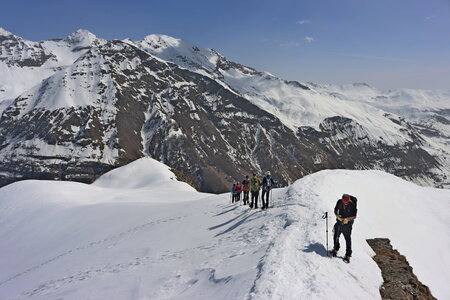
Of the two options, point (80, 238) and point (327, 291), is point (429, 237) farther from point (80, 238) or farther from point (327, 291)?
point (80, 238)

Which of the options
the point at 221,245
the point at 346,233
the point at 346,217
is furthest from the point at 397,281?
the point at 221,245

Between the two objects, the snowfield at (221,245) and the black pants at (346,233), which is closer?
the snowfield at (221,245)

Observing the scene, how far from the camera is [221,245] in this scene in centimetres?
2103

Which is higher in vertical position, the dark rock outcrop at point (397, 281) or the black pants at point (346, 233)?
the black pants at point (346, 233)

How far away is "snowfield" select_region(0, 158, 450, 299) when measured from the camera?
15148 mm

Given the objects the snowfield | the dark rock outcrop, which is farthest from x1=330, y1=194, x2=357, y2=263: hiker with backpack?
the dark rock outcrop

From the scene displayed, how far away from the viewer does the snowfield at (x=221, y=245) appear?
49.7ft

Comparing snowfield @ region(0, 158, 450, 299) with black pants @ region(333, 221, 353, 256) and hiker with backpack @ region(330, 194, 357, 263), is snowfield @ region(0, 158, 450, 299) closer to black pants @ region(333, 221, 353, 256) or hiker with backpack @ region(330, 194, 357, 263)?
black pants @ region(333, 221, 353, 256)

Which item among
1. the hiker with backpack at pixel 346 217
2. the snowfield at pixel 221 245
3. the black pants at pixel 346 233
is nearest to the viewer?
the snowfield at pixel 221 245

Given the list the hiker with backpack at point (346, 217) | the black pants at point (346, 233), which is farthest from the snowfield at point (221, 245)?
the hiker with backpack at point (346, 217)

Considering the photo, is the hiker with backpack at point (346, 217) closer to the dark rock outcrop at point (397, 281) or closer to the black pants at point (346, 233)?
the black pants at point (346, 233)

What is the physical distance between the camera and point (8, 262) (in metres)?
33.0

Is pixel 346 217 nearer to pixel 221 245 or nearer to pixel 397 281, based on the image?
pixel 397 281

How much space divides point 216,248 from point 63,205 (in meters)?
35.0
